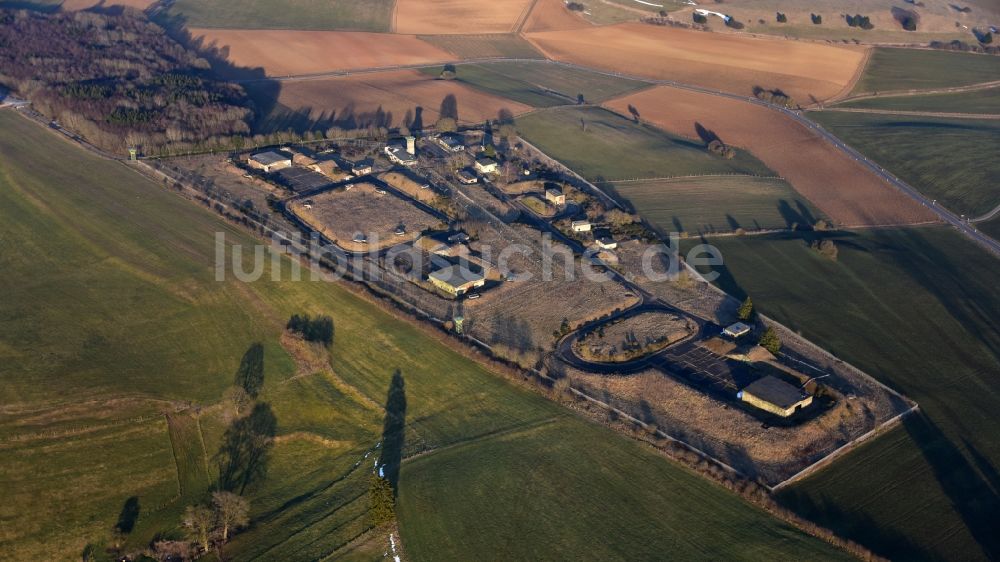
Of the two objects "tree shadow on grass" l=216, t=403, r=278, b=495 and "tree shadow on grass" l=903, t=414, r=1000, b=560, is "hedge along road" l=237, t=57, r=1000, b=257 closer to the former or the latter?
"tree shadow on grass" l=903, t=414, r=1000, b=560

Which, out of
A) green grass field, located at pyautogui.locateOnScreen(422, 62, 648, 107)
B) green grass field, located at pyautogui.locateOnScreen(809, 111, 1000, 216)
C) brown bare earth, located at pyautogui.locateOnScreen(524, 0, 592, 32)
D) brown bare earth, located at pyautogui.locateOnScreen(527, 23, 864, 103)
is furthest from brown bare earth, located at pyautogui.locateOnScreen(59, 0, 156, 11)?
green grass field, located at pyautogui.locateOnScreen(809, 111, 1000, 216)

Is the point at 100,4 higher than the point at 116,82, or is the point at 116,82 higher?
the point at 100,4

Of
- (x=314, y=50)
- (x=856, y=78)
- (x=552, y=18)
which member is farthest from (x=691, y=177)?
(x=552, y=18)

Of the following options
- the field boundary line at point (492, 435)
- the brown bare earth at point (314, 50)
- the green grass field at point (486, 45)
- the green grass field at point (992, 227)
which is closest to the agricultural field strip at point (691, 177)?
the green grass field at point (992, 227)

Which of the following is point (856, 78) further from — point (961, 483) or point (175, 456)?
point (175, 456)

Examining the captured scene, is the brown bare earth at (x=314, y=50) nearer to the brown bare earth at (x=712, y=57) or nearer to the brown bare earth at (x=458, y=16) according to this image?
the brown bare earth at (x=458, y=16)
